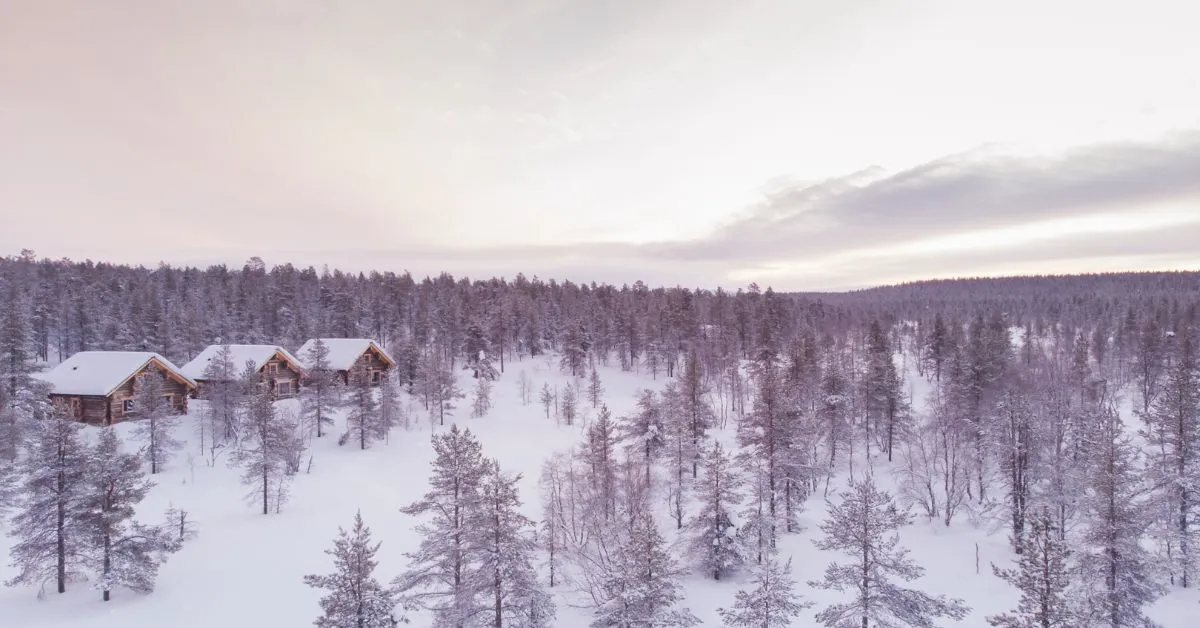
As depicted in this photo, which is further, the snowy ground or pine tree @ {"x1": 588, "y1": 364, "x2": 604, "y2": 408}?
pine tree @ {"x1": 588, "y1": 364, "x2": 604, "y2": 408}

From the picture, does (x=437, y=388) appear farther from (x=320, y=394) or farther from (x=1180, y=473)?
(x=1180, y=473)

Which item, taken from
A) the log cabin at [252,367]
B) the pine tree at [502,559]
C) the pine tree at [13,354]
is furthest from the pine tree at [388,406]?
the pine tree at [502,559]

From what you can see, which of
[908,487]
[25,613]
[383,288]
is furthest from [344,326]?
[908,487]

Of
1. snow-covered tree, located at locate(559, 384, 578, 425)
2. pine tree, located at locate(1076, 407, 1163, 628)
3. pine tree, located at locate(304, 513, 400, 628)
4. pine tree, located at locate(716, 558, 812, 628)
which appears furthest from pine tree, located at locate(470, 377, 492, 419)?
pine tree, located at locate(1076, 407, 1163, 628)

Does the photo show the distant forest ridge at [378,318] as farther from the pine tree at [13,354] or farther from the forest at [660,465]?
the pine tree at [13,354]

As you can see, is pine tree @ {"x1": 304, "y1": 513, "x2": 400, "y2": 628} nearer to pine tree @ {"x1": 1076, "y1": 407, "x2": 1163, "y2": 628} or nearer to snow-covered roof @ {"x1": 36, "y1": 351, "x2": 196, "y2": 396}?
pine tree @ {"x1": 1076, "y1": 407, "x2": 1163, "y2": 628}

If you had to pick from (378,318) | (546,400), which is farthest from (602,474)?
(378,318)

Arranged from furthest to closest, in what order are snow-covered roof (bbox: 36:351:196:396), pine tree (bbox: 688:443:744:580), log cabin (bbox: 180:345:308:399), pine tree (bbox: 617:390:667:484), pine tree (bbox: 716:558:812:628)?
1. log cabin (bbox: 180:345:308:399)
2. pine tree (bbox: 617:390:667:484)
3. snow-covered roof (bbox: 36:351:196:396)
4. pine tree (bbox: 688:443:744:580)
5. pine tree (bbox: 716:558:812:628)
